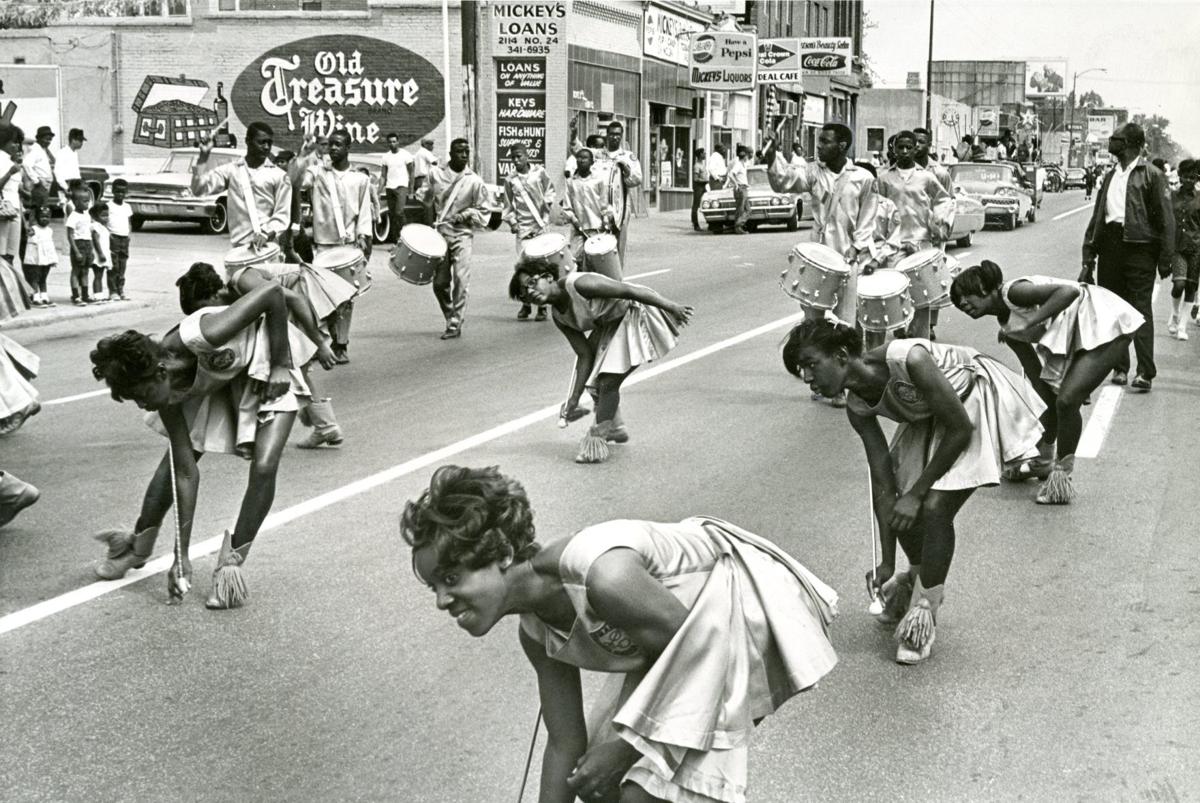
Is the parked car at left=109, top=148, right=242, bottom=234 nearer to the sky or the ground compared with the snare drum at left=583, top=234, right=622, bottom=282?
nearer to the sky

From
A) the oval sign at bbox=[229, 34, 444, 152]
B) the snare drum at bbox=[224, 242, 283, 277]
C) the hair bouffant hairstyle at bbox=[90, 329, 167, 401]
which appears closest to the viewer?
the hair bouffant hairstyle at bbox=[90, 329, 167, 401]

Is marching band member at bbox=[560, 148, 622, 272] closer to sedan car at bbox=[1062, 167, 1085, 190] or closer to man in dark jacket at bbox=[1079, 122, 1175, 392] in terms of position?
man in dark jacket at bbox=[1079, 122, 1175, 392]

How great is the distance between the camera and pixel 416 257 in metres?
12.9

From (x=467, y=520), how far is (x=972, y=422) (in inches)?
125

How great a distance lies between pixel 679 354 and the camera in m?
14.0

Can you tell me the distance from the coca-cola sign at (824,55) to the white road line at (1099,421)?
38550 mm

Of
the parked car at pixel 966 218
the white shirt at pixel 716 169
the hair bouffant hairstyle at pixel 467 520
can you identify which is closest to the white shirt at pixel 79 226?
the hair bouffant hairstyle at pixel 467 520

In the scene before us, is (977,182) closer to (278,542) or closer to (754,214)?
(754,214)

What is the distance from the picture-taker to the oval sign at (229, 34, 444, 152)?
35.9 metres

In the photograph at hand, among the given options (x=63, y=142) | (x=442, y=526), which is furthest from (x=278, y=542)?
(x=63, y=142)

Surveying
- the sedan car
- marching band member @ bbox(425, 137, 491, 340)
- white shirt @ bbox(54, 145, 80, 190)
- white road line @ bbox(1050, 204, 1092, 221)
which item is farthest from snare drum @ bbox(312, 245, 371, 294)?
the sedan car

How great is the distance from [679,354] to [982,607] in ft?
25.6

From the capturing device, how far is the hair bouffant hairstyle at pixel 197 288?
6.40m

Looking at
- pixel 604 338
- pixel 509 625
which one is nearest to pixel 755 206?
pixel 604 338
